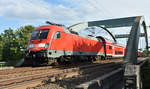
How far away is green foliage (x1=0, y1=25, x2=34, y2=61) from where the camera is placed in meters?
30.4

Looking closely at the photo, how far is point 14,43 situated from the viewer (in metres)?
31.2

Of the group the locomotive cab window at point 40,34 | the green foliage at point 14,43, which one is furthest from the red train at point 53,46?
the green foliage at point 14,43

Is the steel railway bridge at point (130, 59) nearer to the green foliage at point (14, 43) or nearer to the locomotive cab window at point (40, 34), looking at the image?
the locomotive cab window at point (40, 34)

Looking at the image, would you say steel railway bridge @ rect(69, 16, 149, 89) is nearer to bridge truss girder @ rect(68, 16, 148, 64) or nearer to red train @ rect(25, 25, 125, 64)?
bridge truss girder @ rect(68, 16, 148, 64)

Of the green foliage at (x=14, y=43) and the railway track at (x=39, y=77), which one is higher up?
the green foliage at (x=14, y=43)

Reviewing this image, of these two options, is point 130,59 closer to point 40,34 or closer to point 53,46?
point 53,46

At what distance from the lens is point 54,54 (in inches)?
555

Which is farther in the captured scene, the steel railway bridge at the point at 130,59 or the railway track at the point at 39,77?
the railway track at the point at 39,77

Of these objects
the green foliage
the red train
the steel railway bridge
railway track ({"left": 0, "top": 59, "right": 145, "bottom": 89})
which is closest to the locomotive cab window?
the red train

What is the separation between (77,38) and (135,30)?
665 cm

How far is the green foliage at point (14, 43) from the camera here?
30.4m

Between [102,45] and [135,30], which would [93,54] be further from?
[135,30]

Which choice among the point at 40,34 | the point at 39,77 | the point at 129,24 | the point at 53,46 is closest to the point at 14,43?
the point at 40,34

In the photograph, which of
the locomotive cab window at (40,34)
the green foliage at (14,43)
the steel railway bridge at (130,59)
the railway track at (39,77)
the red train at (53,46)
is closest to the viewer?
the steel railway bridge at (130,59)
